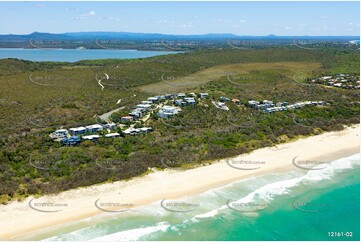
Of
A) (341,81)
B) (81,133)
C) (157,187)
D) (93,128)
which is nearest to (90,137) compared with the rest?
(81,133)

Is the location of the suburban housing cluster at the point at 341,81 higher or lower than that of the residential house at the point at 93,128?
higher

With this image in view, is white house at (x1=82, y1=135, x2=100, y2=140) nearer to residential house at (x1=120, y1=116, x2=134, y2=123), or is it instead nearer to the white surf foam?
residential house at (x1=120, y1=116, x2=134, y2=123)

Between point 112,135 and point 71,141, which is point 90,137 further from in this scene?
point 112,135

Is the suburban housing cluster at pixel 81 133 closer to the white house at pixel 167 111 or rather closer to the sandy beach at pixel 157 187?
the white house at pixel 167 111

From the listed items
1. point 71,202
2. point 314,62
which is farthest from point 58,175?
point 314,62

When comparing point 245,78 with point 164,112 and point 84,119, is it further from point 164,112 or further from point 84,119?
Answer: point 84,119

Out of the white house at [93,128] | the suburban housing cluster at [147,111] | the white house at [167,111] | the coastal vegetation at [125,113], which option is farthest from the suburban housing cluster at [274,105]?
the white house at [93,128]
